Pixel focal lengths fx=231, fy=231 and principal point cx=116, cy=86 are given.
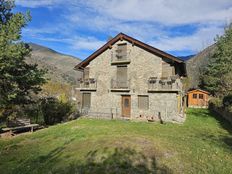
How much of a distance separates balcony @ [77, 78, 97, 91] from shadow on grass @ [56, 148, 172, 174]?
1793 cm

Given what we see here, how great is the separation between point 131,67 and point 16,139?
15.3 m

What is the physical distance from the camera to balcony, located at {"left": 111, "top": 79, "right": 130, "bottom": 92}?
27048 millimetres

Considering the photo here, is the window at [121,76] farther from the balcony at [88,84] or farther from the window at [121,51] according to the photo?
the balcony at [88,84]

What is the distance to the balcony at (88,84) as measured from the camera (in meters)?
29.3

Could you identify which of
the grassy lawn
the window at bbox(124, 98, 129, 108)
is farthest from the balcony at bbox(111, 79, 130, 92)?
the grassy lawn

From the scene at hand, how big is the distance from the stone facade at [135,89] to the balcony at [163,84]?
0.23 meters

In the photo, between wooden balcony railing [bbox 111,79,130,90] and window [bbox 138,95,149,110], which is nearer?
window [bbox 138,95,149,110]

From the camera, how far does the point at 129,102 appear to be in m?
27.2

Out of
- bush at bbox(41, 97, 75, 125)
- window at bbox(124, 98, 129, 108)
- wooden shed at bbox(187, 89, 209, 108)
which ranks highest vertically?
wooden shed at bbox(187, 89, 209, 108)

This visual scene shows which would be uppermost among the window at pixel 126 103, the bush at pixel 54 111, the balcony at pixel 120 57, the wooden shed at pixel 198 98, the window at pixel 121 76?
the balcony at pixel 120 57

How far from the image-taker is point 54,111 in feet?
87.9

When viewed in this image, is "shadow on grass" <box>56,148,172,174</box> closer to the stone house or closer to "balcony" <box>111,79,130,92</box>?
the stone house

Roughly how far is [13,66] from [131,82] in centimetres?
1361

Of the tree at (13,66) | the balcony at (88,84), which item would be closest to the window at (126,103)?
the balcony at (88,84)
